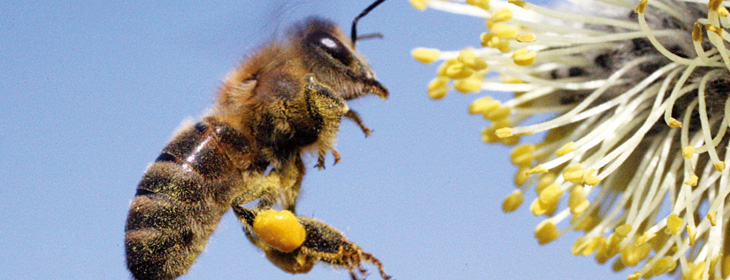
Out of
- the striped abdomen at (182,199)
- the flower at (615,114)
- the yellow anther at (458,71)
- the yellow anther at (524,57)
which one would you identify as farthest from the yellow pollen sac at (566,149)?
the striped abdomen at (182,199)

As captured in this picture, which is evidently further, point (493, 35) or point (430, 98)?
point (430, 98)

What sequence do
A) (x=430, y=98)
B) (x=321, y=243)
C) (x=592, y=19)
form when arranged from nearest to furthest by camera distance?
(x=321, y=243) → (x=592, y=19) → (x=430, y=98)

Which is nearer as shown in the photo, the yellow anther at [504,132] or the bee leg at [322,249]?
the bee leg at [322,249]

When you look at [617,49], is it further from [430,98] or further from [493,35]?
[430,98]

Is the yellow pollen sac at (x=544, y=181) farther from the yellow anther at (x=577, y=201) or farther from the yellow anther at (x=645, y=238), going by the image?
the yellow anther at (x=645, y=238)

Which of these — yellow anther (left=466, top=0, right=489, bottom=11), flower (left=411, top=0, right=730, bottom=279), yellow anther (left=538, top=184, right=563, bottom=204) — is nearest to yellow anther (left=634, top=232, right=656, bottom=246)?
flower (left=411, top=0, right=730, bottom=279)

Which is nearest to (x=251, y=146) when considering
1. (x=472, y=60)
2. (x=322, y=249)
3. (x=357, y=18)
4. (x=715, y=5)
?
(x=322, y=249)

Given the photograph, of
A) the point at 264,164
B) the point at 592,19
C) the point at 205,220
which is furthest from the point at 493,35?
the point at 205,220
